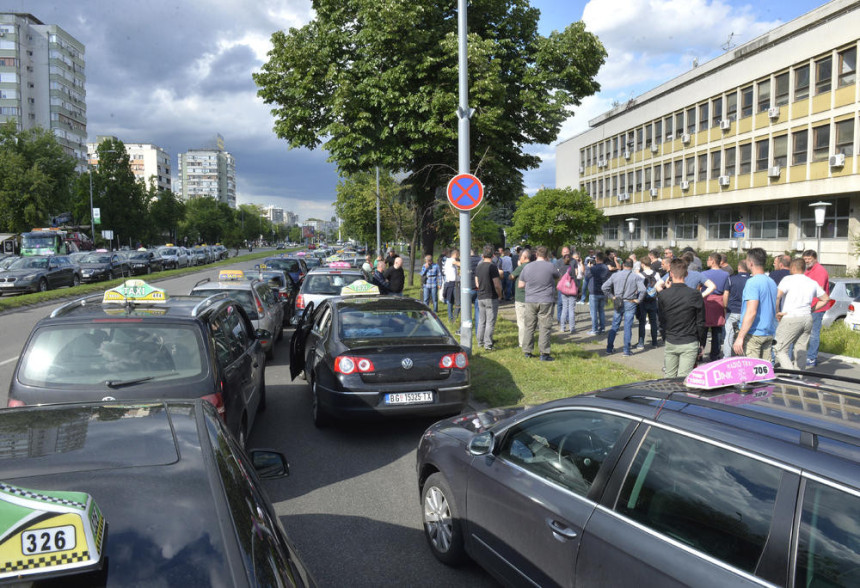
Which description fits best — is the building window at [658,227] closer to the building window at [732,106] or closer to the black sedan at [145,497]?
the building window at [732,106]

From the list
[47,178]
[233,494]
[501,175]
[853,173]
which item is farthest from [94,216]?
[233,494]

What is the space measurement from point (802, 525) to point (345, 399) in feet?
16.4

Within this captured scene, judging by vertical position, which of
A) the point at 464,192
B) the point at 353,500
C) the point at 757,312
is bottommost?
the point at 353,500

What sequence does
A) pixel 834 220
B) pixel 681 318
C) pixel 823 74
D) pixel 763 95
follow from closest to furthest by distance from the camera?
pixel 681 318
pixel 823 74
pixel 834 220
pixel 763 95

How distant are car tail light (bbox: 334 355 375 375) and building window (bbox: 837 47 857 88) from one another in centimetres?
3293

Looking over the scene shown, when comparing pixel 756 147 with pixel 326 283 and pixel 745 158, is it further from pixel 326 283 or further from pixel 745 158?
pixel 326 283

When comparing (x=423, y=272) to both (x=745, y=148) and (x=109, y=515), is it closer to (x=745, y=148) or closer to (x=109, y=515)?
(x=109, y=515)

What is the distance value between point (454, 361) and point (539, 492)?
3.80m

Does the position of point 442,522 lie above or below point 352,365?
below

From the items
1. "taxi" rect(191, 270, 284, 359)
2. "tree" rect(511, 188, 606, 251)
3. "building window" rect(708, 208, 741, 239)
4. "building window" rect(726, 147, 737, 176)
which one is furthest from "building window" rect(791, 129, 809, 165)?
"taxi" rect(191, 270, 284, 359)

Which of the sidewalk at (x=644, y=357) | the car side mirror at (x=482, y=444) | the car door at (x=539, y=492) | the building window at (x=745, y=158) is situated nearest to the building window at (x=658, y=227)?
the building window at (x=745, y=158)

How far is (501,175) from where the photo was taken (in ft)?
A: 68.8

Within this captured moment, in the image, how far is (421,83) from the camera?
18.2 m

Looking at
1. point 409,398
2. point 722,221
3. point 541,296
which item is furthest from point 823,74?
point 409,398
